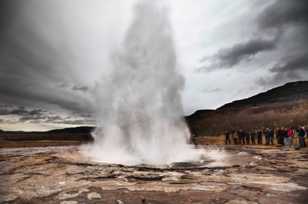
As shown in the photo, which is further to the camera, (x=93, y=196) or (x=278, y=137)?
(x=278, y=137)

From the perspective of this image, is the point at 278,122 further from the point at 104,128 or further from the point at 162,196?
the point at 162,196

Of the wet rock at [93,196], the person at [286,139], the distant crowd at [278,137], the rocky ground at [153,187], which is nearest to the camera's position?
the rocky ground at [153,187]

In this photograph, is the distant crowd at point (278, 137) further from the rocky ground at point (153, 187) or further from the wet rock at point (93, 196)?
the wet rock at point (93, 196)

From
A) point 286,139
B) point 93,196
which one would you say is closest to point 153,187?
point 93,196

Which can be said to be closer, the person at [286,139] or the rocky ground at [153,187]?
the rocky ground at [153,187]

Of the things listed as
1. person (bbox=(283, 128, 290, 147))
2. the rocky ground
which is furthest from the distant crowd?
the rocky ground

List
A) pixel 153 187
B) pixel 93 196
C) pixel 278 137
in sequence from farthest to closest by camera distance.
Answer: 1. pixel 278 137
2. pixel 153 187
3. pixel 93 196

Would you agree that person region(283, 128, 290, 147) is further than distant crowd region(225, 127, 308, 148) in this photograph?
Yes

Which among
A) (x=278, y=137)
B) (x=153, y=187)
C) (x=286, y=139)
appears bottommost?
(x=153, y=187)

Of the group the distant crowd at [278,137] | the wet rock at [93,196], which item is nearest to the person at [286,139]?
the distant crowd at [278,137]

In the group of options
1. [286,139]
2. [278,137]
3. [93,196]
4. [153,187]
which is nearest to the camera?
[93,196]

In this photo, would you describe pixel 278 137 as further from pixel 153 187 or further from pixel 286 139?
pixel 153 187

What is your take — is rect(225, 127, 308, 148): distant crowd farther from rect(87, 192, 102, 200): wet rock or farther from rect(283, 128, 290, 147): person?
rect(87, 192, 102, 200): wet rock

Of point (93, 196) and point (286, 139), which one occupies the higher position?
point (286, 139)
